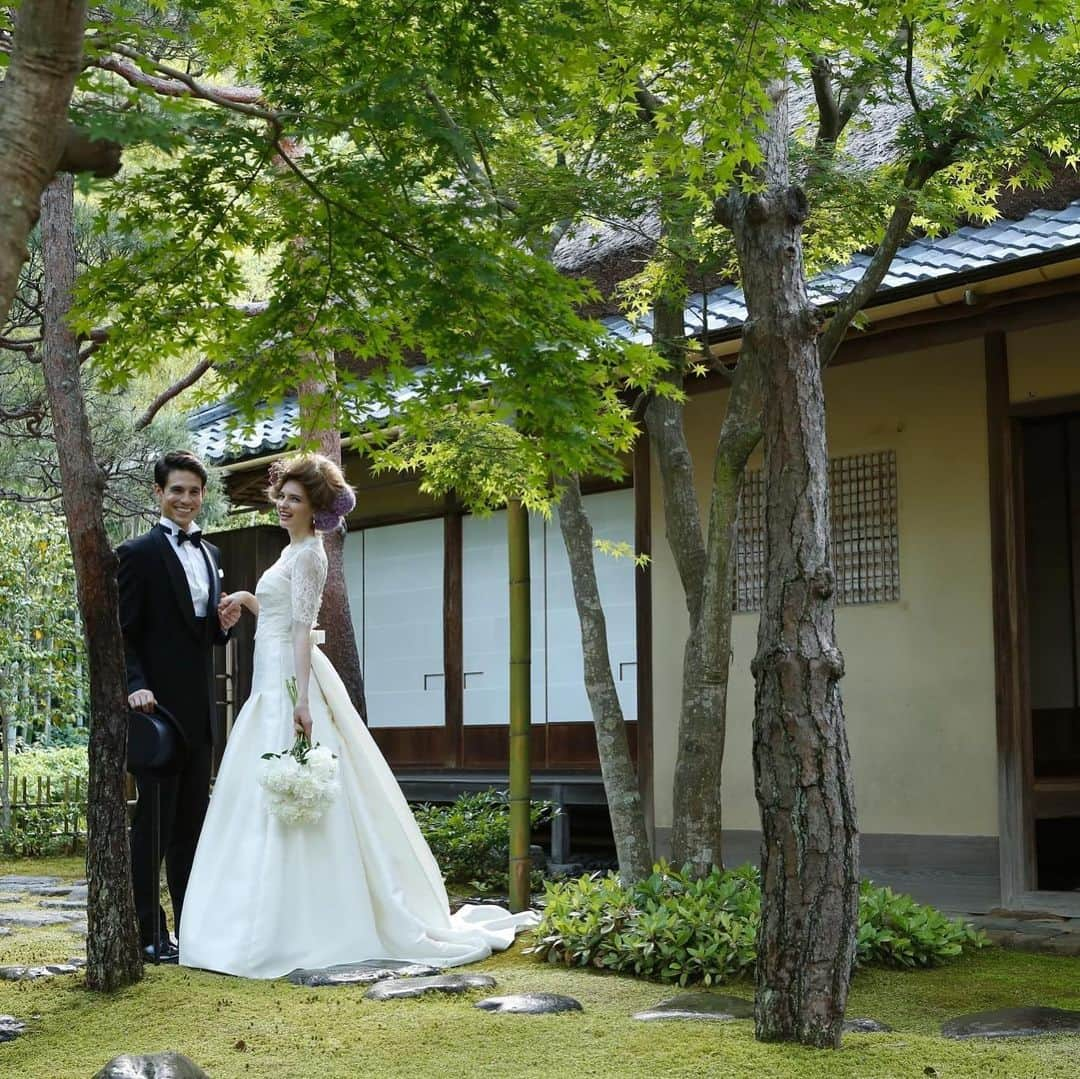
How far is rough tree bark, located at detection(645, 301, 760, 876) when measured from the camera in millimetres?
5465

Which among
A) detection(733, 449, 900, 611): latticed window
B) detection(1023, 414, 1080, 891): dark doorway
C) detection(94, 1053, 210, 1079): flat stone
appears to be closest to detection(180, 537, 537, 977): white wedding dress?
detection(94, 1053, 210, 1079): flat stone

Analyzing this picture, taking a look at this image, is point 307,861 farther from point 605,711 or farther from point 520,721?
point 605,711

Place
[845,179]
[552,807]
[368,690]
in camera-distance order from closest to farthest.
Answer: [845,179]
[552,807]
[368,690]

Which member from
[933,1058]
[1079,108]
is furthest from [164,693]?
[1079,108]

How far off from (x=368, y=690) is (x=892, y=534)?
16.8ft

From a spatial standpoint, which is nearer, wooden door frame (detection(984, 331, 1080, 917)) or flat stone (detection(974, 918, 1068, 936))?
flat stone (detection(974, 918, 1068, 936))

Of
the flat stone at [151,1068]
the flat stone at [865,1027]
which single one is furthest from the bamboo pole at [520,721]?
the flat stone at [151,1068]

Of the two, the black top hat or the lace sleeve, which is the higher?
the lace sleeve

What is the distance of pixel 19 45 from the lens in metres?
2.40

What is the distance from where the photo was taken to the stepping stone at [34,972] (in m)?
5.34

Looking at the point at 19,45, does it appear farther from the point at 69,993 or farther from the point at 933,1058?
the point at 69,993

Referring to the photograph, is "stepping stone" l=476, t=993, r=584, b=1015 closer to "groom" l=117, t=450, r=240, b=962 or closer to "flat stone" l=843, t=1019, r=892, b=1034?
"flat stone" l=843, t=1019, r=892, b=1034

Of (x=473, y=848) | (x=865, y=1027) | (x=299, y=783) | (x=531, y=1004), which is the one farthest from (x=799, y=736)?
(x=473, y=848)

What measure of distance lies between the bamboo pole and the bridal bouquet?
1208mm
